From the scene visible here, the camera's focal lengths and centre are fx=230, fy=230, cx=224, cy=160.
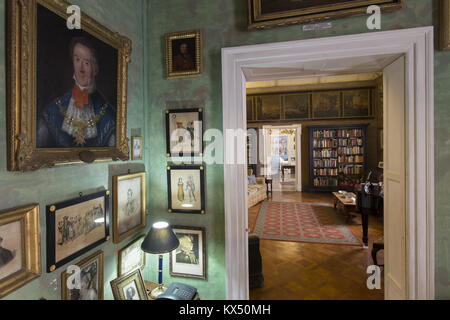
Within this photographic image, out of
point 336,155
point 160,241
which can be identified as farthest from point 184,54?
point 336,155

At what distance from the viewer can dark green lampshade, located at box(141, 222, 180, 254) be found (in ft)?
6.06

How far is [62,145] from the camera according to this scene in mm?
1401

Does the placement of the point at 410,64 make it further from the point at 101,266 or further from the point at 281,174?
the point at 281,174

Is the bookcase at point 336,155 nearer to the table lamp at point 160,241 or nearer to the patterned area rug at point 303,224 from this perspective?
the patterned area rug at point 303,224

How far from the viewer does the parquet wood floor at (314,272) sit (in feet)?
10.5

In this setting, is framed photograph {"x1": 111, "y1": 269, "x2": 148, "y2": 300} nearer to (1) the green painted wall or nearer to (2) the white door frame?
(1) the green painted wall

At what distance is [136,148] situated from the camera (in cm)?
215

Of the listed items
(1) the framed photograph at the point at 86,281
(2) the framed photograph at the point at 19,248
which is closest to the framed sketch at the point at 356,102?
(1) the framed photograph at the point at 86,281

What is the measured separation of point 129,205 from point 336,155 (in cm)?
932

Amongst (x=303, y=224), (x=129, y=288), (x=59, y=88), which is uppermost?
(x=59, y=88)

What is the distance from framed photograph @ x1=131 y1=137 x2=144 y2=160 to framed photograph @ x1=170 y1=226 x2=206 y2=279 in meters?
0.80

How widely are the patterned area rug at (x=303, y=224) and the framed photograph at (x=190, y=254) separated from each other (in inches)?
125

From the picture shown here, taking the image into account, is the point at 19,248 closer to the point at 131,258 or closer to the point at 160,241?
the point at 160,241
